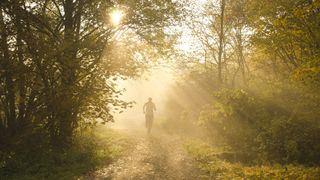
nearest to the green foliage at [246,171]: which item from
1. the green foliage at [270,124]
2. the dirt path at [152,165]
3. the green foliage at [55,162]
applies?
the dirt path at [152,165]

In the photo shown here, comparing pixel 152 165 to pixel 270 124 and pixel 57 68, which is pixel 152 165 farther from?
pixel 270 124

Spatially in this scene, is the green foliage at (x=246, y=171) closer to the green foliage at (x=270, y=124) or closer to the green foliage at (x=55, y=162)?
the green foliage at (x=270, y=124)

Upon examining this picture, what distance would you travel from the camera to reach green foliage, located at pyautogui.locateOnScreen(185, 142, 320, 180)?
11.2 metres

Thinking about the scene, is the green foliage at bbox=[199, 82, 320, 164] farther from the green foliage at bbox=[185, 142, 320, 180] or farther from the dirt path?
the dirt path

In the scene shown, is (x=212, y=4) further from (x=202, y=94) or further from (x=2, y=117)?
(x=2, y=117)

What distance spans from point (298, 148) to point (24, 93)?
34.6 ft

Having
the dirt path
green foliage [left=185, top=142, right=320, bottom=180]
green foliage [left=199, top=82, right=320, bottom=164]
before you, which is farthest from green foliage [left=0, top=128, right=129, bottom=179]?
green foliage [left=199, top=82, right=320, bottom=164]

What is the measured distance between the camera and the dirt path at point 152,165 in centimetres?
1270

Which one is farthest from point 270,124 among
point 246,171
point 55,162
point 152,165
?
point 55,162

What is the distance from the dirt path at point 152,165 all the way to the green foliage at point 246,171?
0.51m

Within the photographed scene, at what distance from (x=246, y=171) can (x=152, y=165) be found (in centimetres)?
369

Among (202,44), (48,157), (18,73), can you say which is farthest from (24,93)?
(202,44)

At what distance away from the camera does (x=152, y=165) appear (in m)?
14.5

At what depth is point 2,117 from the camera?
1623cm
